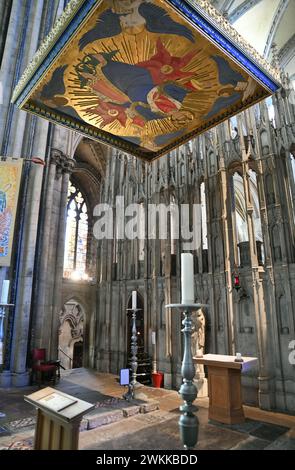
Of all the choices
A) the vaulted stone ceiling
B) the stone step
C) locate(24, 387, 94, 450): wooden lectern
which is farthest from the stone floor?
the vaulted stone ceiling

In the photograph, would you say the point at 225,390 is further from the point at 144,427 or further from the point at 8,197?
the point at 8,197

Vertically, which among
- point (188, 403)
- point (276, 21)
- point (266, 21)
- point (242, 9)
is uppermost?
point (266, 21)

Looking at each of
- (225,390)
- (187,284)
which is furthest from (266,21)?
(187,284)

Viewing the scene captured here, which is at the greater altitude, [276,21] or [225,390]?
[276,21]

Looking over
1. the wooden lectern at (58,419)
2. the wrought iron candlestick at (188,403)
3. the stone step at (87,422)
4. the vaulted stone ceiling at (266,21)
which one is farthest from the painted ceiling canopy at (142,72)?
the vaulted stone ceiling at (266,21)

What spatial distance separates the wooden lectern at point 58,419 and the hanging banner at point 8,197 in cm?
661

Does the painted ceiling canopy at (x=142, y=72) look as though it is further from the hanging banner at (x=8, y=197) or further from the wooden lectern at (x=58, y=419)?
the wooden lectern at (x=58, y=419)

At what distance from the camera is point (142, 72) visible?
5188 millimetres

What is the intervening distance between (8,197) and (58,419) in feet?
25.3

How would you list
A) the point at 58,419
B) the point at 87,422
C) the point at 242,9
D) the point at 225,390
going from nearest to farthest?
the point at 58,419, the point at 87,422, the point at 225,390, the point at 242,9

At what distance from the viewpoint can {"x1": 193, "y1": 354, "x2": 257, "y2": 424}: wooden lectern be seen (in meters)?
5.90

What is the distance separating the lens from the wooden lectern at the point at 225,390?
5902 millimetres

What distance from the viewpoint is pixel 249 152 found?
367 inches

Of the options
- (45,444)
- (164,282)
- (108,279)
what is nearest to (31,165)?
(108,279)
